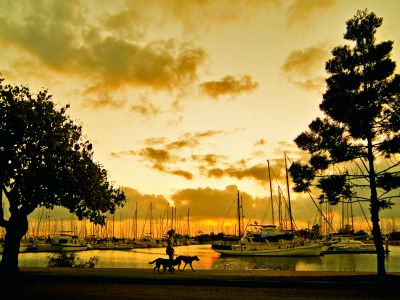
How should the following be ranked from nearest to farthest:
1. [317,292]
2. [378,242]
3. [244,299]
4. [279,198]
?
[244,299] < [317,292] < [378,242] < [279,198]

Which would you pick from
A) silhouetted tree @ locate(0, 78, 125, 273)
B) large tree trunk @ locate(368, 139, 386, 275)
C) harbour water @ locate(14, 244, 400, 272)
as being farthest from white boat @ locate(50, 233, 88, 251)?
large tree trunk @ locate(368, 139, 386, 275)

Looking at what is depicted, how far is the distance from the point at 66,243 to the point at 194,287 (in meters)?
114

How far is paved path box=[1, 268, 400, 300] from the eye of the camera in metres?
14.9

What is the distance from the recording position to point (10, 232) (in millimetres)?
23078

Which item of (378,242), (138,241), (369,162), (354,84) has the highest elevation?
(354,84)

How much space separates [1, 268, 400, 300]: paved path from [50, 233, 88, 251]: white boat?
104714 mm

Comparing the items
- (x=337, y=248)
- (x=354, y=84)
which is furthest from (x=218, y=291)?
(x=337, y=248)

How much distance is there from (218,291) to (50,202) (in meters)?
12.4

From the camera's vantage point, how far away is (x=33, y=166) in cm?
2256


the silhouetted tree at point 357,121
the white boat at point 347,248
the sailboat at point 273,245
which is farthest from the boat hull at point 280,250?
the silhouetted tree at point 357,121

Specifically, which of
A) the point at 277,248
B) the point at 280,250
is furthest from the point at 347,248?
the point at 277,248

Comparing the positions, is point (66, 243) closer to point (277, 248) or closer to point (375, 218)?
point (277, 248)

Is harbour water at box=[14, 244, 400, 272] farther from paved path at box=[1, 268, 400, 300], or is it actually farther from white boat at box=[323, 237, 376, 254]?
paved path at box=[1, 268, 400, 300]

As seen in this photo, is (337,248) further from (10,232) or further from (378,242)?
(10,232)
